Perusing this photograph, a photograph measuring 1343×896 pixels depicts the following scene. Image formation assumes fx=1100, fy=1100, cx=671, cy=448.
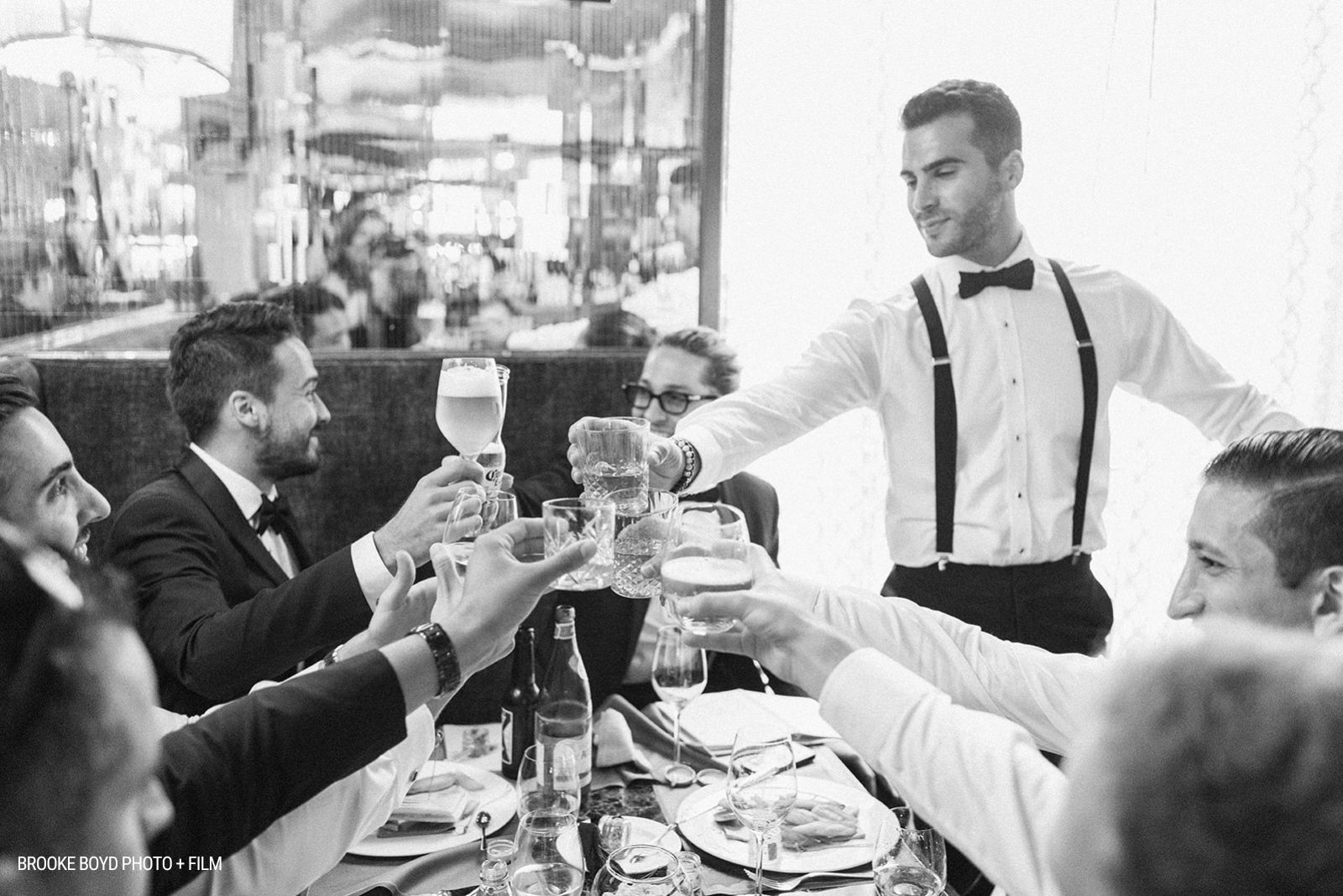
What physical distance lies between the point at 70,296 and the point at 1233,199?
11.7ft

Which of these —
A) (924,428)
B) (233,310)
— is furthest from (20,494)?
(924,428)

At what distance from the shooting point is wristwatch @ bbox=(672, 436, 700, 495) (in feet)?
7.37

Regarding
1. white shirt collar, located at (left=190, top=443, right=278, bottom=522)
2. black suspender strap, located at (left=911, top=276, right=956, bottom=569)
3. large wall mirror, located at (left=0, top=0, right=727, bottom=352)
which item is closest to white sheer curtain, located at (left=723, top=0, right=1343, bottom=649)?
large wall mirror, located at (left=0, top=0, right=727, bottom=352)

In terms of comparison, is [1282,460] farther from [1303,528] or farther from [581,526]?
[581,526]

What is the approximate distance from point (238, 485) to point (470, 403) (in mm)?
894

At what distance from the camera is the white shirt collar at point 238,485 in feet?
8.21

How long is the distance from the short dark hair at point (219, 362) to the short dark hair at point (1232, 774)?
230 cm

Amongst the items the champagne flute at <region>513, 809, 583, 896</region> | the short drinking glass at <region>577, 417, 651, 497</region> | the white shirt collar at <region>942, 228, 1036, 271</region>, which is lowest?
the champagne flute at <region>513, 809, 583, 896</region>

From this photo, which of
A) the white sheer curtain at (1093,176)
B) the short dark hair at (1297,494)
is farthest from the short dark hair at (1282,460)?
the white sheer curtain at (1093,176)

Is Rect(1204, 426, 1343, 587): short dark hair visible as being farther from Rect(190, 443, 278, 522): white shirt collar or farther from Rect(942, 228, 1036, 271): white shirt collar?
Rect(190, 443, 278, 522): white shirt collar

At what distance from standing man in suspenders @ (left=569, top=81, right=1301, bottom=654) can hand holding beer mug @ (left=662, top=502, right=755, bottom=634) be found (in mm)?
1067

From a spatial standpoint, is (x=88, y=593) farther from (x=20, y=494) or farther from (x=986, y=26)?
(x=986, y=26)

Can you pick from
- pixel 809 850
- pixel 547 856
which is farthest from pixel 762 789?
pixel 547 856

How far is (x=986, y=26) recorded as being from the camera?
11.5 ft
